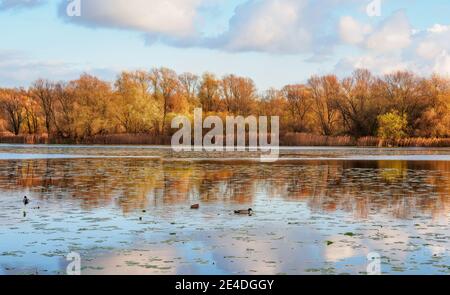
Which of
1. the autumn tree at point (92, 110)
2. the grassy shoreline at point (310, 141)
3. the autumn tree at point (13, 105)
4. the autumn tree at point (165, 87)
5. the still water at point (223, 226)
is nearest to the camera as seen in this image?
the still water at point (223, 226)

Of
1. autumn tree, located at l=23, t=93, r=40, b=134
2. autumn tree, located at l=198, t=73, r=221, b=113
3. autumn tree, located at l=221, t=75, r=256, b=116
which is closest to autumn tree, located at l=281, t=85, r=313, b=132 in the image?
autumn tree, located at l=221, t=75, r=256, b=116

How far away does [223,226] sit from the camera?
36.3 feet

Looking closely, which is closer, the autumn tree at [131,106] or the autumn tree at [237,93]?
the autumn tree at [131,106]

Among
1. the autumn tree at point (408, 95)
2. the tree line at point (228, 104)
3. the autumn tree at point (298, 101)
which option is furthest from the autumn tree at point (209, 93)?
the autumn tree at point (408, 95)

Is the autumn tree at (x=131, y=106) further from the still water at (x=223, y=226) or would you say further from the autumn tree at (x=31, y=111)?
the still water at (x=223, y=226)

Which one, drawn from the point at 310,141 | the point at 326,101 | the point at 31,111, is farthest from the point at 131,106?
the point at 326,101

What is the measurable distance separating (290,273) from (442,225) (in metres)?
4.98

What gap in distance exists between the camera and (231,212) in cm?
1296

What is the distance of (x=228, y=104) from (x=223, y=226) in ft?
223

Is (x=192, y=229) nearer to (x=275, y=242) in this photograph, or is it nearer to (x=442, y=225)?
(x=275, y=242)

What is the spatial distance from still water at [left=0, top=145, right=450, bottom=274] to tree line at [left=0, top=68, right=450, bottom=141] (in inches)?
1799

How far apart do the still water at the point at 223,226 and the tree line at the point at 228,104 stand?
150 feet

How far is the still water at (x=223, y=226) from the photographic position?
812cm
